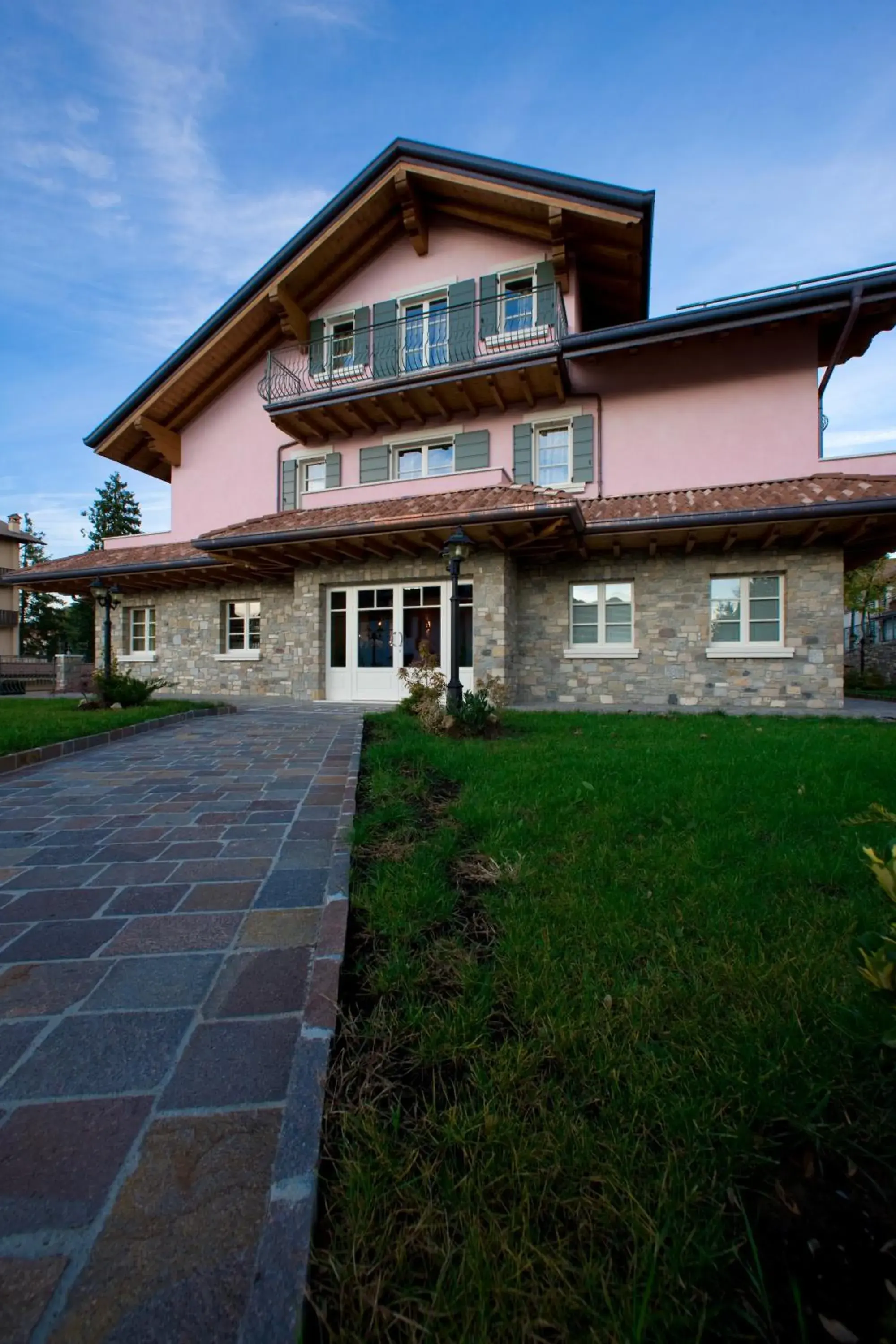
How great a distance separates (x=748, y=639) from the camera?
9820 millimetres

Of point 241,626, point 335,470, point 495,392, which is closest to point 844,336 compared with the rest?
point 495,392

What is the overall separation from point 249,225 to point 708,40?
1276 cm

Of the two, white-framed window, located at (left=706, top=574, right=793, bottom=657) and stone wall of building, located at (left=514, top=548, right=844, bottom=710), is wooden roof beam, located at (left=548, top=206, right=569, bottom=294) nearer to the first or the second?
stone wall of building, located at (left=514, top=548, right=844, bottom=710)

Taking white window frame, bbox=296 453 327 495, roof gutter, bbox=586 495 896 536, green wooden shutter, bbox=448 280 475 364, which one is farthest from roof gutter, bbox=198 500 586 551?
green wooden shutter, bbox=448 280 475 364

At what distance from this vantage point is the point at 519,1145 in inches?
45.2

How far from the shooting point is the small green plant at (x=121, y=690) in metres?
9.23

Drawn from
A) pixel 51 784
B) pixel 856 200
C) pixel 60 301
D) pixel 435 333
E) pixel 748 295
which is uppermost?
pixel 60 301

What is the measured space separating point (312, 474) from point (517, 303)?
6080mm

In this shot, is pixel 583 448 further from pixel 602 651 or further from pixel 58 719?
pixel 58 719

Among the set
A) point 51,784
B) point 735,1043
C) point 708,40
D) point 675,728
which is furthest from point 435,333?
point 735,1043

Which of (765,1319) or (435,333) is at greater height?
(435,333)

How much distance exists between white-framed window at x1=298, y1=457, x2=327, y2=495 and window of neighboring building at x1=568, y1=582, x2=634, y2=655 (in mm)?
7006

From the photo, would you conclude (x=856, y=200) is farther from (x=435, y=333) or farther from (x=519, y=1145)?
(x=519, y=1145)

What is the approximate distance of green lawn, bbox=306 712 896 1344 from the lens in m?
0.89
